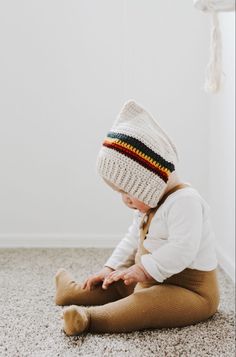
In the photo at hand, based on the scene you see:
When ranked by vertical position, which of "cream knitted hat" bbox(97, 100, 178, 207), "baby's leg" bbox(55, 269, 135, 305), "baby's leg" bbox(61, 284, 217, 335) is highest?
"cream knitted hat" bbox(97, 100, 178, 207)

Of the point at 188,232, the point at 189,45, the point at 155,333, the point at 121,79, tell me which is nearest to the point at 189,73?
the point at 189,45

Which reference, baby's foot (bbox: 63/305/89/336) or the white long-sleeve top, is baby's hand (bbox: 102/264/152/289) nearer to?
the white long-sleeve top

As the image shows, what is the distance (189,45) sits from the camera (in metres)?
1.91

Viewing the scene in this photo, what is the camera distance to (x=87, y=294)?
1.32 m

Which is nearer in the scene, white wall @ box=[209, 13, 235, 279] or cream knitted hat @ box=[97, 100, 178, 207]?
cream knitted hat @ box=[97, 100, 178, 207]

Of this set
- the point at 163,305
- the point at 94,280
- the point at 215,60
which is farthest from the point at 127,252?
the point at 215,60

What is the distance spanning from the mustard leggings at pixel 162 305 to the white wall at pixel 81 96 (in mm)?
654

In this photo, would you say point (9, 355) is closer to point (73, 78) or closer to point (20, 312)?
point (20, 312)

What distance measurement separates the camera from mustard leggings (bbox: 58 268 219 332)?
45.1 inches

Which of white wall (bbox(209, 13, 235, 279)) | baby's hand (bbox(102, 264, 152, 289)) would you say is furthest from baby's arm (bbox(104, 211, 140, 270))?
white wall (bbox(209, 13, 235, 279))

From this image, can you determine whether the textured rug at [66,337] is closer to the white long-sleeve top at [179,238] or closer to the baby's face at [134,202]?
the white long-sleeve top at [179,238]

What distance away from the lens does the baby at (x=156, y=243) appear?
1155 millimetres

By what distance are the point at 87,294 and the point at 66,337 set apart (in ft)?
0.65

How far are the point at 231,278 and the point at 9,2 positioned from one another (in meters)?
1.13
